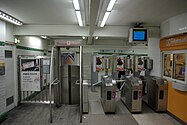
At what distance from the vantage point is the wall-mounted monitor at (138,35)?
405 centimetres

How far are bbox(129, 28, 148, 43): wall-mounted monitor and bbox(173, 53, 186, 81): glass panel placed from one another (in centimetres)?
99

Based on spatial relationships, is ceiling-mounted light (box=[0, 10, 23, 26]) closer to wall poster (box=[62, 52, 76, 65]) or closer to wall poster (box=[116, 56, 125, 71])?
wall poster (box=[62, 52, 76, 65])

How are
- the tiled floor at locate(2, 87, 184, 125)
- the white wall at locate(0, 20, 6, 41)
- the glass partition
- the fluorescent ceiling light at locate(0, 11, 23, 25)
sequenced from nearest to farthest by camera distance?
the fluorescent ceiling light at locate(0, 11, 23, 25) → the tiled floor at locate(2, 87, 184, 125) → the white wall at locate(0, 20, 6, 41) → the glass partition

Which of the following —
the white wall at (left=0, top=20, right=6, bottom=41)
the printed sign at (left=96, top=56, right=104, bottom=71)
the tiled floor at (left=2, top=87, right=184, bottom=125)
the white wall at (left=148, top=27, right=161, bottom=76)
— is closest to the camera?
the tiled floor at (left=2, top=87, right=184, bottom=125)

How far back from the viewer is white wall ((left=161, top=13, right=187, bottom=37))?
3.36 m

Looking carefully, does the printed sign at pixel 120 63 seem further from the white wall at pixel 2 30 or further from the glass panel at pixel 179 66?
the white wall at pixel 2 30

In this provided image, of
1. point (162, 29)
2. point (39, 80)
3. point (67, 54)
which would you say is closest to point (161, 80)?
point (162, 29)

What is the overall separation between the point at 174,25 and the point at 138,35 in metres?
0.93

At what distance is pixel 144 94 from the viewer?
5.67m

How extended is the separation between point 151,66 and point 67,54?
4.40m

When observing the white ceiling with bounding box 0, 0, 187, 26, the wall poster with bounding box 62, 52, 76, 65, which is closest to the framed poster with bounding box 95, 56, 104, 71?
the wall poster with bounding box 62, 52, 76, 65

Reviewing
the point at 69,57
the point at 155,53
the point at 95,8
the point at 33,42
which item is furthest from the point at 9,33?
the point at 155,53

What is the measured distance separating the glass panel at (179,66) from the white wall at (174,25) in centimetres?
65

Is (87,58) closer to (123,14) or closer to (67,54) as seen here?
(67,54)
